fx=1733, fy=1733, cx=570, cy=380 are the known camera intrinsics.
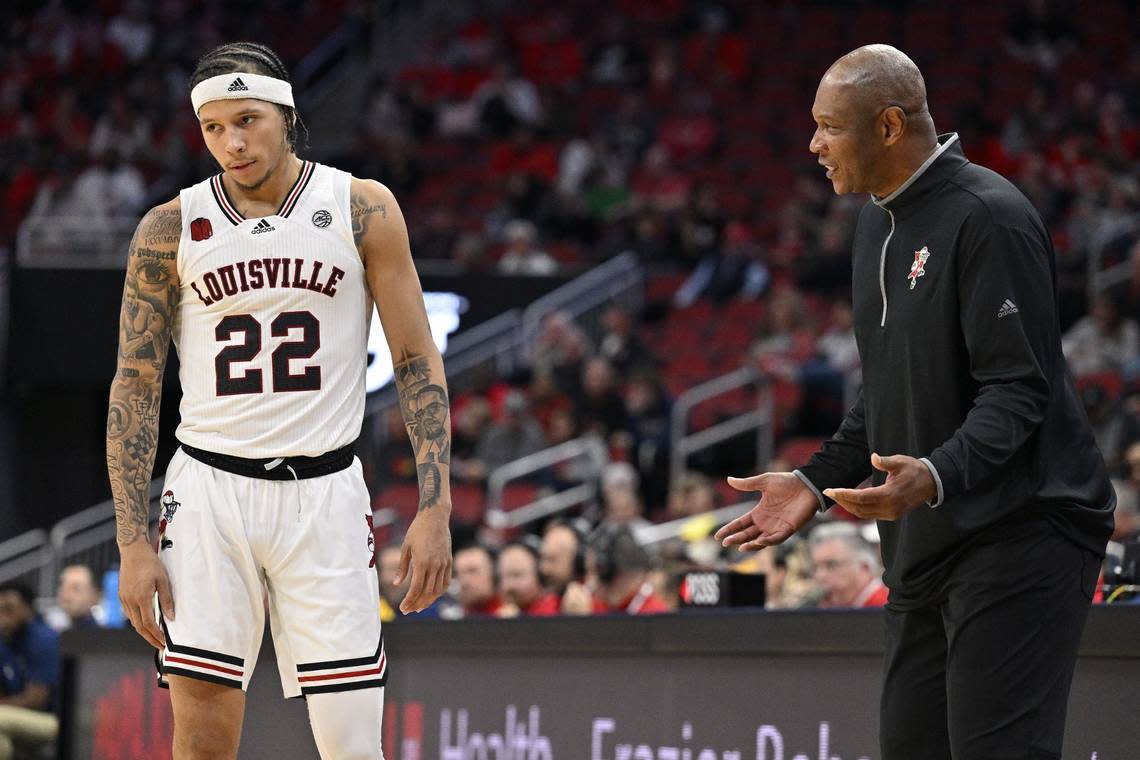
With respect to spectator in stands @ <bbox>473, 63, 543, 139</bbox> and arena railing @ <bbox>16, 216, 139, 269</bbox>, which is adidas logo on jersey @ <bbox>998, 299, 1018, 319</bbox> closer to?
arena railing @ <bbox>16, 216, 139, 269</bbox>

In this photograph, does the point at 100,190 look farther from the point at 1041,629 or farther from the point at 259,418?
the point at 1041,629

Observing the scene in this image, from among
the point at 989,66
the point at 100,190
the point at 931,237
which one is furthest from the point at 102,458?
the point at 931,237

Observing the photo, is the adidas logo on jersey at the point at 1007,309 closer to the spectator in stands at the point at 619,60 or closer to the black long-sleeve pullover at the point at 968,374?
the black long-sleeve pullover at the point at 968,374

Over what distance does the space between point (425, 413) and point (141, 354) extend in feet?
2.45

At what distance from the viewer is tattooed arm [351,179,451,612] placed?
176 inches

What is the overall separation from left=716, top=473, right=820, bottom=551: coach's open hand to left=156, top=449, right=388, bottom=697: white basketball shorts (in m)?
0.97

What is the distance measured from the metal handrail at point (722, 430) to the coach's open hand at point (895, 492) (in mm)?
10149

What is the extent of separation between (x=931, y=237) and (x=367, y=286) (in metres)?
1.54

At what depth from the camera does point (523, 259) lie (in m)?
16.5

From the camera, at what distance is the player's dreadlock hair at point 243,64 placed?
4418 mm

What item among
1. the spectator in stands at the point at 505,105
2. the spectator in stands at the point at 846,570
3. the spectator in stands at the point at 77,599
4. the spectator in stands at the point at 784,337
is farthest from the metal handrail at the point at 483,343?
the spectator in stands at the point at 846,570

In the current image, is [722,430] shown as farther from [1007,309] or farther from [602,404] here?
[1007,309]

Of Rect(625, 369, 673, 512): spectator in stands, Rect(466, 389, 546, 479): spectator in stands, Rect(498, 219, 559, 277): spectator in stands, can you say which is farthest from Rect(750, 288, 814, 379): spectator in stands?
Rect(498, 219, 559, 277): spectator in stands

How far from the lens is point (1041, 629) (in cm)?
356
